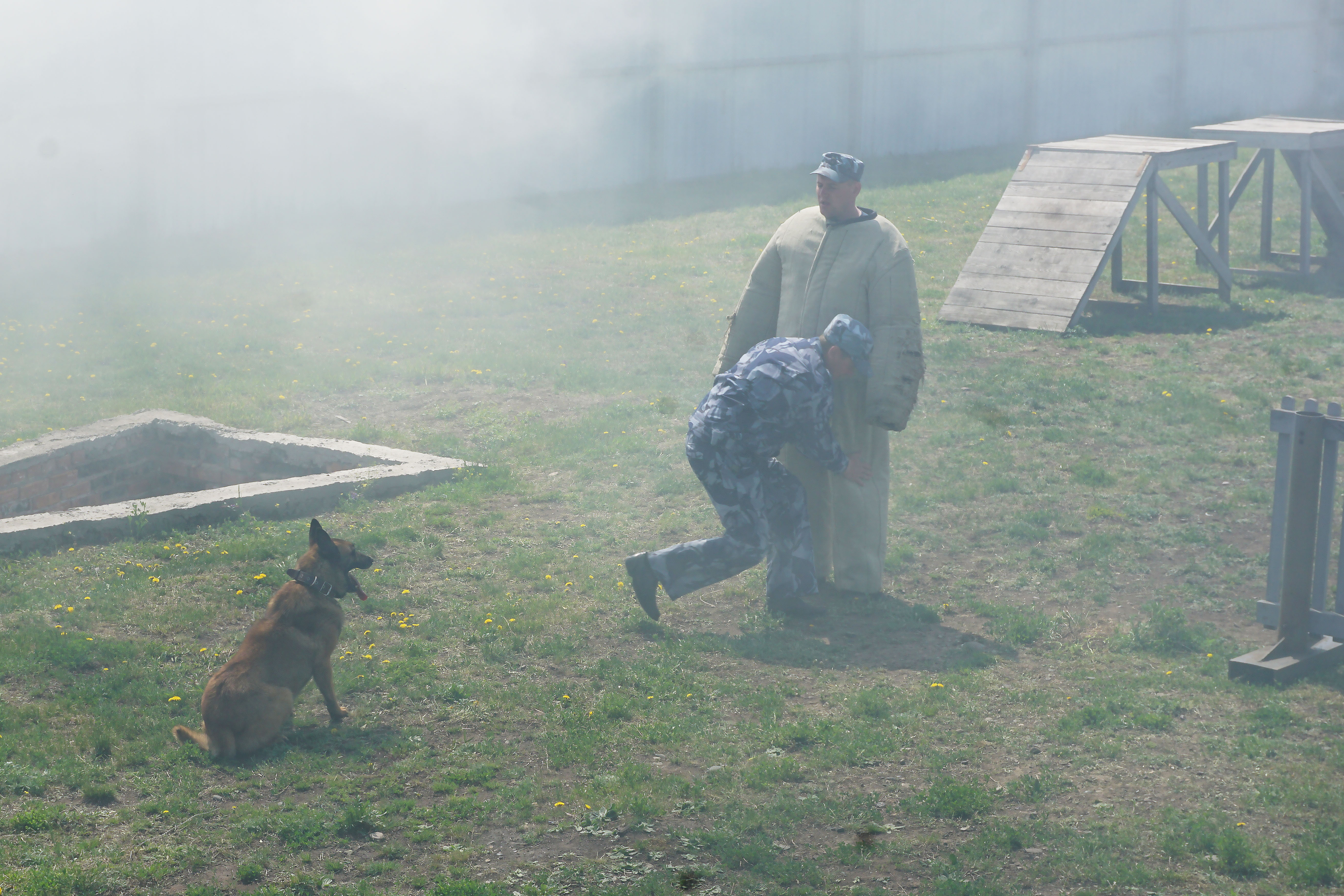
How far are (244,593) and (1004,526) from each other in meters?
4.06

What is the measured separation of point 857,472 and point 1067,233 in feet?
20.3

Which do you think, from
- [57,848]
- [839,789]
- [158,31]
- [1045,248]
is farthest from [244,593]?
[158,31]

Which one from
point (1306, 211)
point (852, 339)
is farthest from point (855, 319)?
point (1306, 211)

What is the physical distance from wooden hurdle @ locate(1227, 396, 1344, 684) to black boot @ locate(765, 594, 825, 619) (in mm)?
1822

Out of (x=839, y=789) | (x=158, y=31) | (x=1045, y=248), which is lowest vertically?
(x=839, y=789)

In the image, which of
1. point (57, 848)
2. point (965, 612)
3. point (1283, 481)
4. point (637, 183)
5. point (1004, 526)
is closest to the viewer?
point (57, 848)

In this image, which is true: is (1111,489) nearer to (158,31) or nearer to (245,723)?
(245,723)

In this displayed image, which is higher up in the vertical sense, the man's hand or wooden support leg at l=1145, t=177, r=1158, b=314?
wooden support leg at l=1145, t=177, r=1158, b=314

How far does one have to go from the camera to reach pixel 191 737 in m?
4.84

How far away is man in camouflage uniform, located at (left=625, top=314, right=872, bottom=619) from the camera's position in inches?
228

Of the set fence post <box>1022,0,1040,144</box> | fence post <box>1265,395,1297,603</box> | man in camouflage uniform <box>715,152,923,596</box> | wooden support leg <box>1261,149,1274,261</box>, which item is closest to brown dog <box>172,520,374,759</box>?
man in camouflage uniform <box>715,152,923,596</box>

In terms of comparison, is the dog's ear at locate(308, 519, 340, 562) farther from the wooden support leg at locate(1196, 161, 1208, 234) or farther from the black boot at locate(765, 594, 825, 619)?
the wooden support leg at locate(1196, 161, 1208, 234)

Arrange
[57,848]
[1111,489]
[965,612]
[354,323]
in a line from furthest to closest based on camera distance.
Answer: [354,323]
[1111,489]
[965,612]
[57,848]

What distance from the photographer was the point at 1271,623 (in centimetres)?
557
